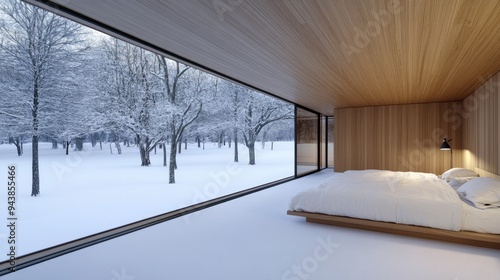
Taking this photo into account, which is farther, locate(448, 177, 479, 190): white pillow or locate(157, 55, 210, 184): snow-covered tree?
locate(157, 55, 210, 184): snow-covered tree

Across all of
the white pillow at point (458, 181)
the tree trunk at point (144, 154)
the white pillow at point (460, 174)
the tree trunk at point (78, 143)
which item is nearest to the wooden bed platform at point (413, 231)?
the white pillow at point (458, 181)

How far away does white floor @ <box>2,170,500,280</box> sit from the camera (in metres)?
1.98

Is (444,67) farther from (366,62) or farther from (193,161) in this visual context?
(193,161)

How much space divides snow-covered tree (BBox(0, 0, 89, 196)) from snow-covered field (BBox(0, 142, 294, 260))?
284 mm

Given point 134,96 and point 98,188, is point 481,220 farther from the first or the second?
point 134,96

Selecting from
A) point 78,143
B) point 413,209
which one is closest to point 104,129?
point 78,143

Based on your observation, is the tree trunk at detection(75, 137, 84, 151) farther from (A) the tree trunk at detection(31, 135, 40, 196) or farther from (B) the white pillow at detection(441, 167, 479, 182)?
(B) the white pillow at detection(441, 167, 479, 182)

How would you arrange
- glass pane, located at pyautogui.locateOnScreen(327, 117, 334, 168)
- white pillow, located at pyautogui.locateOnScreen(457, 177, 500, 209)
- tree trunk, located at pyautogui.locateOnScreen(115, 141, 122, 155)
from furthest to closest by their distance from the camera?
glass pane, located at pyautogui.locateOnScreen(327, 117, 334, 168), tree trunk, located at pyautogui.locateOnScreen(115, 141, 122, 155), white pillow, located at pyautogui.locateOnScreen(457, 177, 500, 209)

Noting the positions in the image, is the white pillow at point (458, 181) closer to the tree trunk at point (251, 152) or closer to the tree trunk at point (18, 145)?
the tree trunk at point (18, 145)

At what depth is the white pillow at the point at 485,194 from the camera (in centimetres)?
255

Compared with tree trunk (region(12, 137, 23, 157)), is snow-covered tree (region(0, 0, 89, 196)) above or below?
above

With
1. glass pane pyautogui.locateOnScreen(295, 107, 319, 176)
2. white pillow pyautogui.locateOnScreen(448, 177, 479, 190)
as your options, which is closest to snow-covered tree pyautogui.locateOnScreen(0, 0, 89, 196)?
glass pane pyautogui.locateOnScreen(295, 107, 319, 176)

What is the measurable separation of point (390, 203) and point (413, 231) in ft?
1.18

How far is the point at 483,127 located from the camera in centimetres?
416
